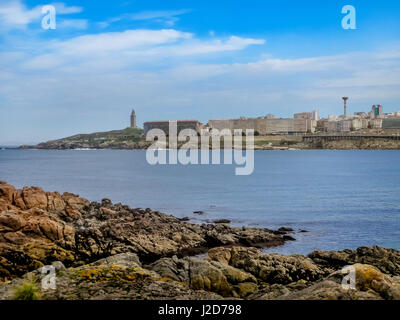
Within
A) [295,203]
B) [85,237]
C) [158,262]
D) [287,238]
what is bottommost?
[295,203]

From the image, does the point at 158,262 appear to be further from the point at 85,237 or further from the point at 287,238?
the point at 287,238

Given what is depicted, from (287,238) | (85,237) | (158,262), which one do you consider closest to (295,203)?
(287,238)

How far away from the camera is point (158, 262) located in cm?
1496

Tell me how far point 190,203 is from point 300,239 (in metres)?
18.8

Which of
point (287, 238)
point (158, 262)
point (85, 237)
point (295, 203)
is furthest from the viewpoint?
point (295, 203)

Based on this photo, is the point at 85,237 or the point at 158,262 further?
the point at 85,237

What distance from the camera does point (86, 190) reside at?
5712 centimetres

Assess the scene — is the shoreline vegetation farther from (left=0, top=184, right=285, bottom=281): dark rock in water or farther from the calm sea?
the calm sea

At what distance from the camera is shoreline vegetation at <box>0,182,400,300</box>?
9741 millimetres

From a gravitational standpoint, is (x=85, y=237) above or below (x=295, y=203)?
above

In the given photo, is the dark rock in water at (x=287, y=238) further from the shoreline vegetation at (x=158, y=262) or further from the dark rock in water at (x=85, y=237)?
the dark rock in water at (x=85, y=237)

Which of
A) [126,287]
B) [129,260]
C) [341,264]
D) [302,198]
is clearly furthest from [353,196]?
[126,287]

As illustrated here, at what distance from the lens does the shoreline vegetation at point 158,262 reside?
974 centimetres

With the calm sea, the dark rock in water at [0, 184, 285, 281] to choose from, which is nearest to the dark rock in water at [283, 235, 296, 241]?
the dark rock in water at [0, 184, 285, 281]
